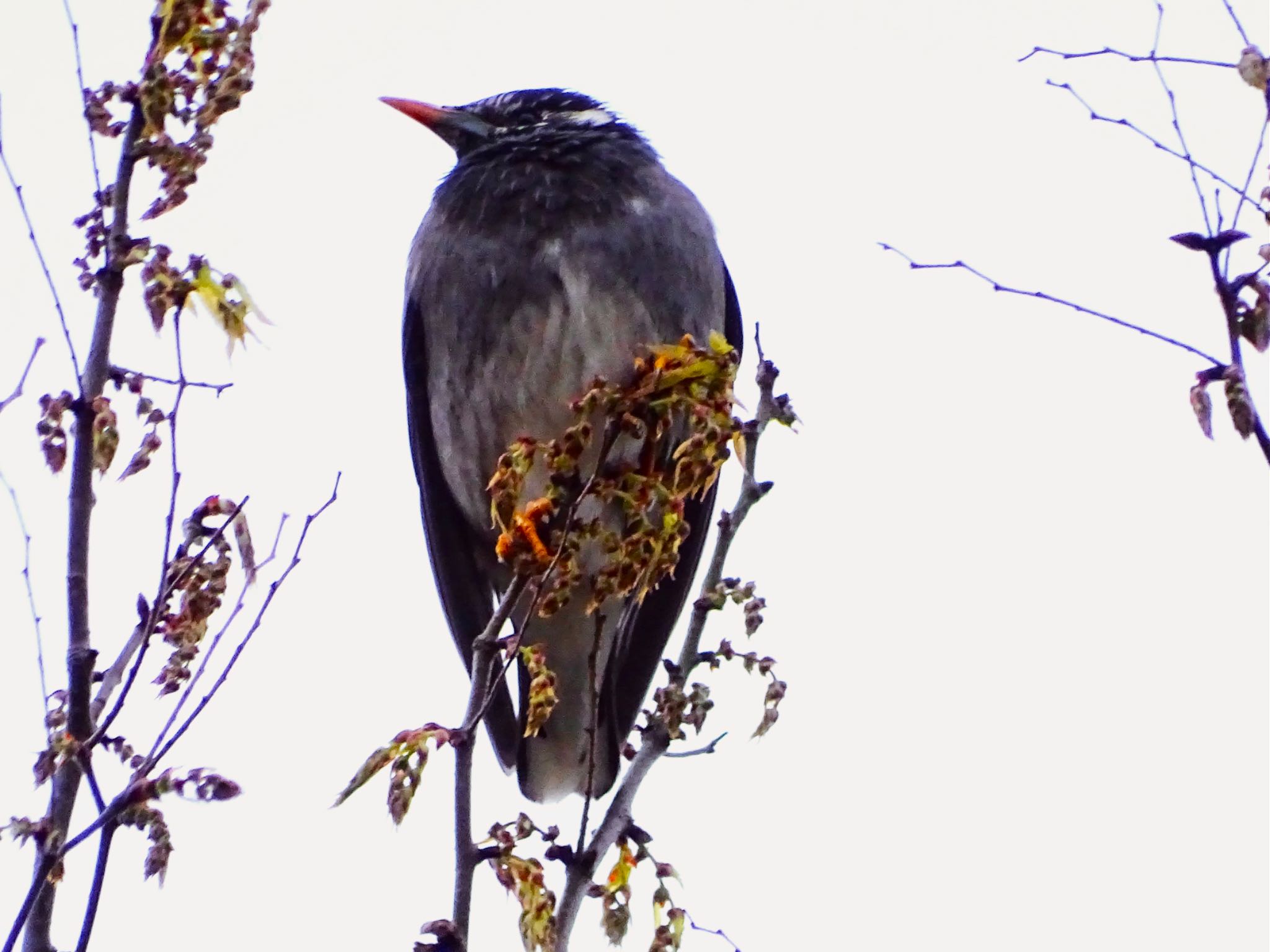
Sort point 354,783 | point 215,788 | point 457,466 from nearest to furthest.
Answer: point 215,788 → point 354,783 → point 457,466

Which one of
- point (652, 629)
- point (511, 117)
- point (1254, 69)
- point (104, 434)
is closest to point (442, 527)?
point (652, 629)

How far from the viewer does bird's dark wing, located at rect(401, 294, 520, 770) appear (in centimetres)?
563

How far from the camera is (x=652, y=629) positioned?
221 inches

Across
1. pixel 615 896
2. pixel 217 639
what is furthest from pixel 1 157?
pixel 615 896

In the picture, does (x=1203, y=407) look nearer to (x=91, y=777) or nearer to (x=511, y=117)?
(x=91, y=777)

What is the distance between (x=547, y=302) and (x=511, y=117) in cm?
115

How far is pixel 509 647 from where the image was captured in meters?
3.27

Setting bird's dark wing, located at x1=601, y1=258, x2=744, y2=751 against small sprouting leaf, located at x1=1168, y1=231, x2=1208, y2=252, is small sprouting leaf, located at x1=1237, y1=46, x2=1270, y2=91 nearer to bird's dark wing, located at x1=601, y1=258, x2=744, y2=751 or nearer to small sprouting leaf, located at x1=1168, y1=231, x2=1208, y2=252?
small sprouting leaf, located at x1=1168, y1=231, x2=1208, y2=252

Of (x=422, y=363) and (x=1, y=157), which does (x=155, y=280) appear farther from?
(x=422, y=363)

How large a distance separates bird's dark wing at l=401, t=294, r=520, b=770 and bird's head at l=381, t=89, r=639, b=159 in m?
0.69

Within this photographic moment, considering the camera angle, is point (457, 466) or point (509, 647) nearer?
point (509, 647)

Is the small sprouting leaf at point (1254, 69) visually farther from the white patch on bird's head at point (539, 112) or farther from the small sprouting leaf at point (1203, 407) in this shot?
the white patch on bird's head at point (539, 112)

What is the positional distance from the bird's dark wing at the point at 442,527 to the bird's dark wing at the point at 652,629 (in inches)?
15.4

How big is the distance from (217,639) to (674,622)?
279 centimetres
